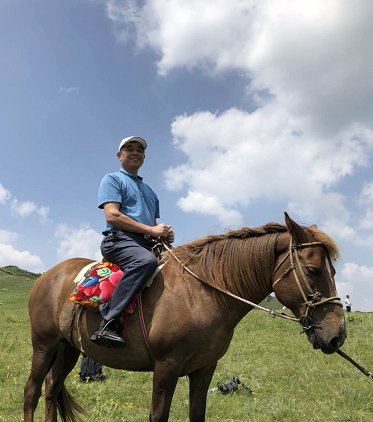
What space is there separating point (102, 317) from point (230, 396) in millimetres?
4173

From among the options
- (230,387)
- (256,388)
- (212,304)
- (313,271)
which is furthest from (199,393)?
(256,388)

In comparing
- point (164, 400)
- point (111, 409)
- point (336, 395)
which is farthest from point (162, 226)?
point (336, 395)

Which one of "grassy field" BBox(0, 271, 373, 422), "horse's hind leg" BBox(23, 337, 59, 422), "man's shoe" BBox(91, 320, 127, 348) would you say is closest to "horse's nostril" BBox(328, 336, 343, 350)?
"man's shoe" BBox(91, 320, 127, 348)

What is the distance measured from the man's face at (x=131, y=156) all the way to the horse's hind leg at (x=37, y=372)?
274 cm

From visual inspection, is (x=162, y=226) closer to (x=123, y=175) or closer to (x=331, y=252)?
(x=123, y=175)

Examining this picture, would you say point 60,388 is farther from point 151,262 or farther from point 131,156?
point 131,156

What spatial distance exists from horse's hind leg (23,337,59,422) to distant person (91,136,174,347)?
1.46 meters

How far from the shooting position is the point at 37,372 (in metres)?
4.62

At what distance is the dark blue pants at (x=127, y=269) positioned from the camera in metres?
3.64

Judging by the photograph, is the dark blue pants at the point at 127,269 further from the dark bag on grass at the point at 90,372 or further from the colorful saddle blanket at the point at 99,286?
the dark bag on grass at the point at 90,372

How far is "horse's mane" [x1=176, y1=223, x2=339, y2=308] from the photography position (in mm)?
3627

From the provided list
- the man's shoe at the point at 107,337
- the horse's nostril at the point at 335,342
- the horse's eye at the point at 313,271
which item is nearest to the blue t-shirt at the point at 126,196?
the man's shoe at the point at 107,337

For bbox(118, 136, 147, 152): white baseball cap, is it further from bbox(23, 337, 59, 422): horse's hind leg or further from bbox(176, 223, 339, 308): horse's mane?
bbox(23, 337, 59, 422): horse's hind leg

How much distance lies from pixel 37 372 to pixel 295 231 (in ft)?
13.5
